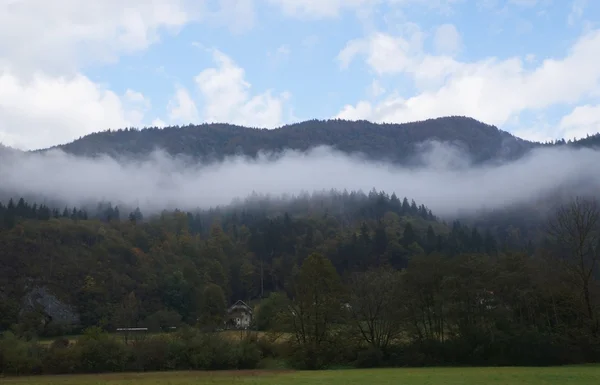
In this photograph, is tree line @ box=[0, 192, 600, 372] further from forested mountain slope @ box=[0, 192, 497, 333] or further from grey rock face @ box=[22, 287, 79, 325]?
grey rock face @ box=[22, 287, 79, 325]

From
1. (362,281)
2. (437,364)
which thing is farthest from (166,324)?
(437,364)

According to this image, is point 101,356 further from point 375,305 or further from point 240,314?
point 240,314

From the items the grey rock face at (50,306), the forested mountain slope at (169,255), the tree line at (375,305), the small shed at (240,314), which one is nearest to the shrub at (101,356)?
the tree line at (375,305)

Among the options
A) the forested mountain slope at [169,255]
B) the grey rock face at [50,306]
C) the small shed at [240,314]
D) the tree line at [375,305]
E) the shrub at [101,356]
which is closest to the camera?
the tree line at [375,305]

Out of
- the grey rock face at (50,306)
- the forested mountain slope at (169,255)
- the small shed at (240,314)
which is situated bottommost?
the small shed at (240,314)

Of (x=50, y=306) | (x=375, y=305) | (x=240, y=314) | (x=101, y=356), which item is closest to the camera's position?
(x=101, y=356)

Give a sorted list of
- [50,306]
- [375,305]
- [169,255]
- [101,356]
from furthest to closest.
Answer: [169,255]
[50,306]
[375,305]
[101,356]

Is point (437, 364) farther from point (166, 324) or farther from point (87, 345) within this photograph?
point (166, 324)

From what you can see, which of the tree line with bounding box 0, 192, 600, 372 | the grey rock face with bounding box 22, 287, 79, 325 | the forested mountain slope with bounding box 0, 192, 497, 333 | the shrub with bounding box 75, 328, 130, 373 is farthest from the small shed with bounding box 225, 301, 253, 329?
the shrub with bounding box 75, 328, 130, 373

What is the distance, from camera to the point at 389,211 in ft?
609

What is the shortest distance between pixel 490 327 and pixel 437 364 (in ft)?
21.1

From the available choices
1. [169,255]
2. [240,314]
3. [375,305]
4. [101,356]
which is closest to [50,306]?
[169,255]

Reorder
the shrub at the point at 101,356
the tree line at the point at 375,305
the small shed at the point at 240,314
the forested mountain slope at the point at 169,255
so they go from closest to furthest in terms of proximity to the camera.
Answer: the tree line at the point at 375,305
the shrub at the point at 101,356
the small shed at the point at 240,314
the forested mountain slope at the point at 169,255

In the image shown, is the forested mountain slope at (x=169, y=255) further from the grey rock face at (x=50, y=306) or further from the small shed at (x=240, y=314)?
the small shed at (x=240, y=314)
